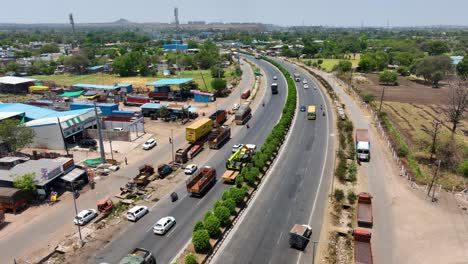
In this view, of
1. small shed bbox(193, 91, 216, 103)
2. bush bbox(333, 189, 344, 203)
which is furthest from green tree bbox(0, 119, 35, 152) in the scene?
bush bbox(333, 189, 344, 203)

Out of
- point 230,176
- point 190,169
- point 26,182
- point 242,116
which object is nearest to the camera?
point 26,182

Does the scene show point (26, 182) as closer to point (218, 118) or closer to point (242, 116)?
point (218, 118)

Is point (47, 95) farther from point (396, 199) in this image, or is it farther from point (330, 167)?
point (396, 199)

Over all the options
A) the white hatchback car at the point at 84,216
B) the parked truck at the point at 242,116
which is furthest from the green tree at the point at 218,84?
the white hatchback car at the point at 84,216

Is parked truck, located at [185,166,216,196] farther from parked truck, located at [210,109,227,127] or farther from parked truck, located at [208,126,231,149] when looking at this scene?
parked truck, located at [210,109,227,127]

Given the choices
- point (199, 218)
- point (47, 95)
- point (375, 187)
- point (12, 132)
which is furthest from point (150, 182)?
point (47, 95)

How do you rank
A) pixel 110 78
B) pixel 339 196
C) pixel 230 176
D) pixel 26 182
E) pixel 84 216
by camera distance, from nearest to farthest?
pixel 84 216 < pixel 339 196 < pixel 26 182 < pixel 230 176 < pixel 110 78

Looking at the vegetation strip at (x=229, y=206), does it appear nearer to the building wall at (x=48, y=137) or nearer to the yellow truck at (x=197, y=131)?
the yellow truck at (x=197, y=131)

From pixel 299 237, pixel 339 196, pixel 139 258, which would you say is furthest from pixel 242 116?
pixel 139 258
